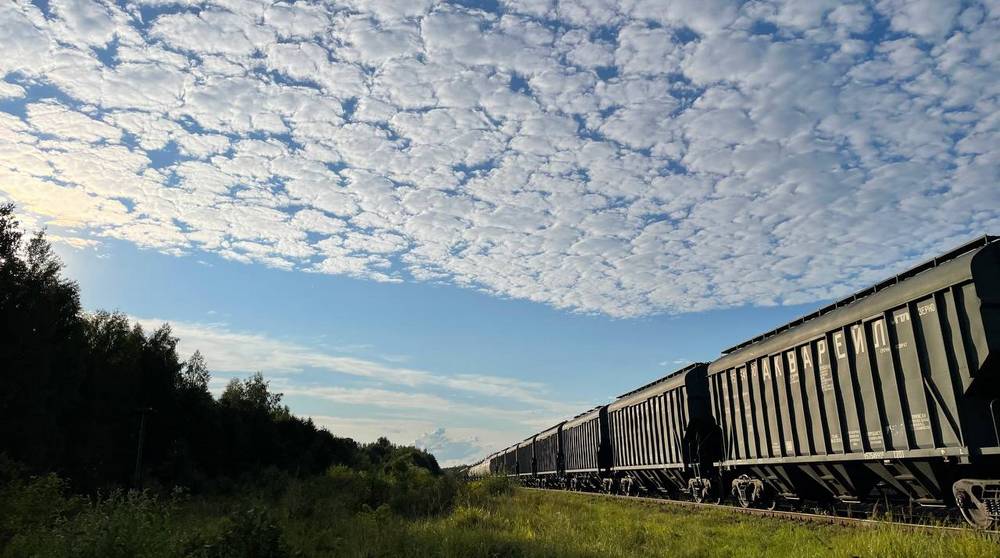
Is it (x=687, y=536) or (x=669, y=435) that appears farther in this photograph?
(x=669, y=435)

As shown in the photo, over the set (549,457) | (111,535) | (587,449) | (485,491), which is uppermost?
(587,449)

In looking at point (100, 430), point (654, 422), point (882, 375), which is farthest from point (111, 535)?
point (100, 430)

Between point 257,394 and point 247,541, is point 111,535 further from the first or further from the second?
point 257,394

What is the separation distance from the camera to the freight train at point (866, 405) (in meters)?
9.60

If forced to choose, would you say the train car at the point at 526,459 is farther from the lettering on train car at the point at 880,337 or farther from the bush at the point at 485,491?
the lettering on train car at the point at 880,337

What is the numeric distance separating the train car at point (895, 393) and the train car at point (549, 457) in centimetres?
2727

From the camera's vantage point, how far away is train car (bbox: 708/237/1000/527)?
9.55m

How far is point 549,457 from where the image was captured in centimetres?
4603

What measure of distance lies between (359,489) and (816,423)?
58.5 feet

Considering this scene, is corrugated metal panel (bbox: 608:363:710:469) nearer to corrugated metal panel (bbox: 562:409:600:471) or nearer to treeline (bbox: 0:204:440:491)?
corrugated metal panel (bbox: 562:409:600:471)

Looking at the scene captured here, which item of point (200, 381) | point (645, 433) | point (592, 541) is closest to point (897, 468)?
point (592, 541)

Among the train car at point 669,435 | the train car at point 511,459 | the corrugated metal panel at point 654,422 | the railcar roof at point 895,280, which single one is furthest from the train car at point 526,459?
the railcar roof at point 895,280

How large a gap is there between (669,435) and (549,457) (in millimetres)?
25999

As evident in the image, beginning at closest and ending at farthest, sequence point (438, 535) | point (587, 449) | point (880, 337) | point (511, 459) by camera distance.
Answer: point (880, 337) < point (438, 535) < point (587, 449) < point (511, 459)
